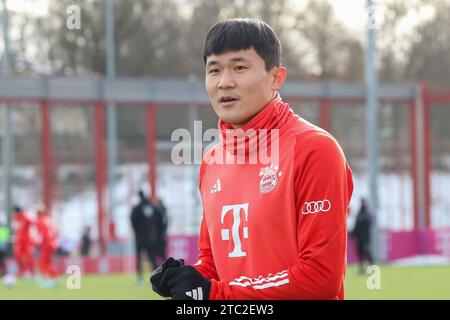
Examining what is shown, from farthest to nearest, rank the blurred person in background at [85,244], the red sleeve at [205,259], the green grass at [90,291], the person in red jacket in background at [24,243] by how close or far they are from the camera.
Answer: the blurred person in background at [85,244], the person in red jacket in background at [24,243], the green grass at [90,291], the red sleeve at [205,259]

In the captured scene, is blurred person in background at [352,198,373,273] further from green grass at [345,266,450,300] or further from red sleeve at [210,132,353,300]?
red sleeve at [210,132,353,300]

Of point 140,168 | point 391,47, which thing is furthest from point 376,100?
point 391,47

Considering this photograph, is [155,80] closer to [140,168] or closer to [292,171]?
[140,168]

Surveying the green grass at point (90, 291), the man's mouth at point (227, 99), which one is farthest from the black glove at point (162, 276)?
the green grass at point (90, 291)

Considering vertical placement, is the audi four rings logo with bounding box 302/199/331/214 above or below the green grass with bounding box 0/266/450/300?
above

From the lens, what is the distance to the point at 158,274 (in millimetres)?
3254

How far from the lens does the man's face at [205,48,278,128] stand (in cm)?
339

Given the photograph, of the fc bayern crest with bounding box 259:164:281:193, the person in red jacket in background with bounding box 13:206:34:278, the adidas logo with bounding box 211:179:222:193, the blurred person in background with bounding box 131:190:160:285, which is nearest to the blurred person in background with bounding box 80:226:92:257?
the person in red jacket in background with bounding box 13:206:34:278

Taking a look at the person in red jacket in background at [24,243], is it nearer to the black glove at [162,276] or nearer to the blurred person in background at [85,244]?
the blurred person in background at [85,244]

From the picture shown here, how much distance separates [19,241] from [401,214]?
11621 mm

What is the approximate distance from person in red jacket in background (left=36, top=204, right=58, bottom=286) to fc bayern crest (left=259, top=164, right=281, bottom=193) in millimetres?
18329

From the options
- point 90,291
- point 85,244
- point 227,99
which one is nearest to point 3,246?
point 85,244

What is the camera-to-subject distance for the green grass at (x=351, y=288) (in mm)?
16047

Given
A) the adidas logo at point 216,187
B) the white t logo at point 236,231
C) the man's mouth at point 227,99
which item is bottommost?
the white t logo at point 236,231
